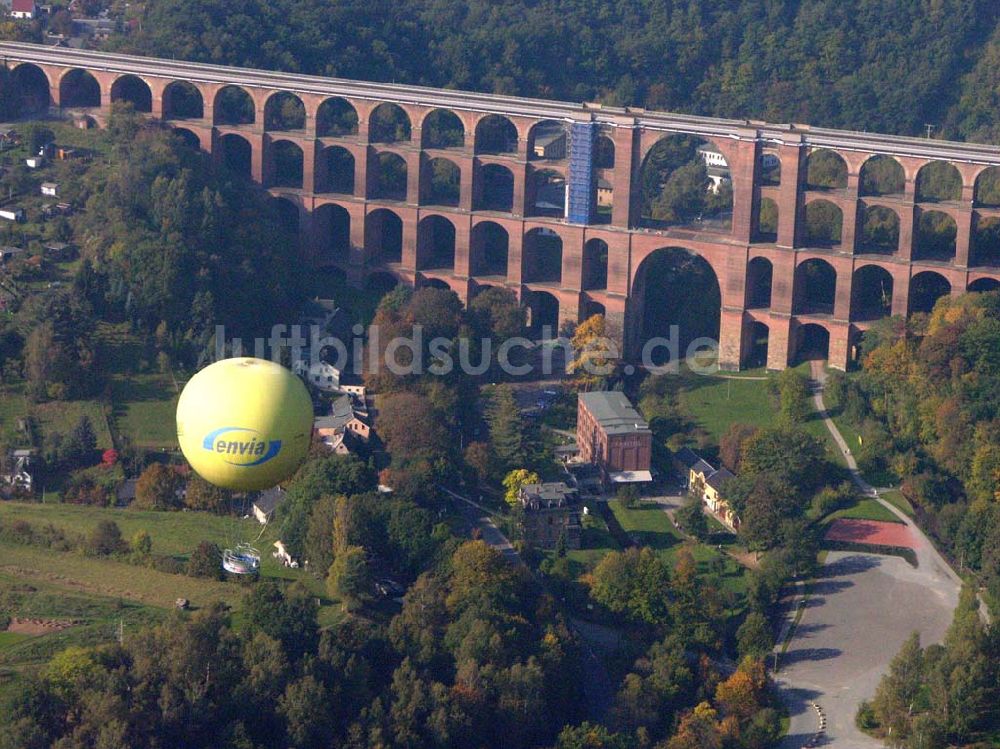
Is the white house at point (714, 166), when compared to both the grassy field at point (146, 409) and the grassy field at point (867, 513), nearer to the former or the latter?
the grassy field at point (867, 513)

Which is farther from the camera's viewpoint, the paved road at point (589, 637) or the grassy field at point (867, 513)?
the grassy field at point (867, 513)

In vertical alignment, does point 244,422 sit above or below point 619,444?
above

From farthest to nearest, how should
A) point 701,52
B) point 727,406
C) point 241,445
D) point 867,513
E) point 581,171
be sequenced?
point 701,52
point 581,171
point 727,406
point 867,513
point 241,445

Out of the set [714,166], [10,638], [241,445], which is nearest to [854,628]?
[241,445]

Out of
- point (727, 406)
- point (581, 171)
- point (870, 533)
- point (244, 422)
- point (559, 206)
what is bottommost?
point (870, 533)

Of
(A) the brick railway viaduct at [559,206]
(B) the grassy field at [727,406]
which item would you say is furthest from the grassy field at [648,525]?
(A) the brick railway viaduct at [559,206]

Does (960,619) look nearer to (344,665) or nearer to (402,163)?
(344,665)

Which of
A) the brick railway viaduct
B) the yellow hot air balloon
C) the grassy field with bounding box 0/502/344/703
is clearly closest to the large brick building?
the brick railway viaduct

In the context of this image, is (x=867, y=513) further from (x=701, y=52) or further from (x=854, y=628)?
(x=701, y=52)
